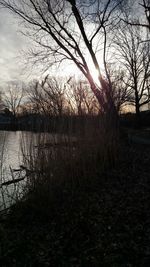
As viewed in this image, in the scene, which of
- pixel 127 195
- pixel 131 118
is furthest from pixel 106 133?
pixel 131 118

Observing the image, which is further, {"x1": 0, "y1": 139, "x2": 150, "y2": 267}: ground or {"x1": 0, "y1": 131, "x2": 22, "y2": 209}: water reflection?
{"x1": 0, "y1": 131, "x2": 22, "y2": 209}: water reflection

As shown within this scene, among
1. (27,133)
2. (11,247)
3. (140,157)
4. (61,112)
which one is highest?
(61,112)

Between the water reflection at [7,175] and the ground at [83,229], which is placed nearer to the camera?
the ground at [83,229]

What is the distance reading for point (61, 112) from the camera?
229 inches

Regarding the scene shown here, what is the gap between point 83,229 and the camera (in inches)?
152

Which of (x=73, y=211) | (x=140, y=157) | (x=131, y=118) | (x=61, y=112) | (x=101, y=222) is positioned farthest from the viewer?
(x=131, y=118)

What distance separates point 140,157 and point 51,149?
420 centimetres

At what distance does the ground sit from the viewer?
10.5ft

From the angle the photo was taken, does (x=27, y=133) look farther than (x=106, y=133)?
No

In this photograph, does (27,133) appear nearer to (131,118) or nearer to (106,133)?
(106,133)

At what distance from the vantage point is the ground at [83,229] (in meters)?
3.19

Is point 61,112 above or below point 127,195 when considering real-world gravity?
above

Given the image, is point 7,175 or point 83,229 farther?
point 7,175

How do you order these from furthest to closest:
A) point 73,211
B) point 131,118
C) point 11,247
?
point 131,118 → point 73,211 → point 11,247
